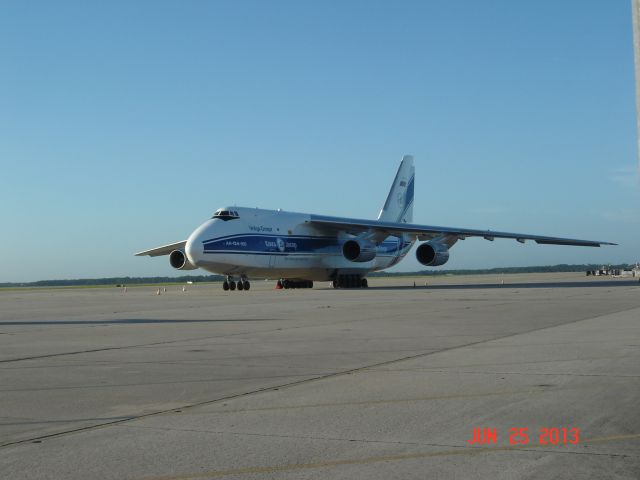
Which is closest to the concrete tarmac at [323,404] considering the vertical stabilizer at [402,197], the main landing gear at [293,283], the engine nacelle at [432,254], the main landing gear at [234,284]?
the main landing gear at [234,284]

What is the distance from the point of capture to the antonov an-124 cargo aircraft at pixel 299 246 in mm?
34281

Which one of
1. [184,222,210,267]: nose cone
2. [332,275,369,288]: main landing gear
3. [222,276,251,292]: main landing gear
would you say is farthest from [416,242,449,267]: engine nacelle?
[184,222,210,267]: nose cone

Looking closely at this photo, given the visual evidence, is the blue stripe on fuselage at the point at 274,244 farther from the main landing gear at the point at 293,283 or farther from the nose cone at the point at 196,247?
the main landing gear at the point at 293,283

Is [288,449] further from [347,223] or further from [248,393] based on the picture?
[347,223]

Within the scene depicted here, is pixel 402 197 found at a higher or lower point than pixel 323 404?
higher

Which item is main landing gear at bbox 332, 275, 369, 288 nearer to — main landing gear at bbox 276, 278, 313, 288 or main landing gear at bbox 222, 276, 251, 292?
main landing gear at bbox 276, 278, 313, 288

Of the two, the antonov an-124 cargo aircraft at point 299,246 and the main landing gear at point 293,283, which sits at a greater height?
the antonov an-124 cargo aircraft at point 299,246

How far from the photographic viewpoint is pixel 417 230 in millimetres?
37625

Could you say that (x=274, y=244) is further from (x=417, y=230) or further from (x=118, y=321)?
→ (x=118, y=321)

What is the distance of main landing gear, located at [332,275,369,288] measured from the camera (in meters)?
41.5
